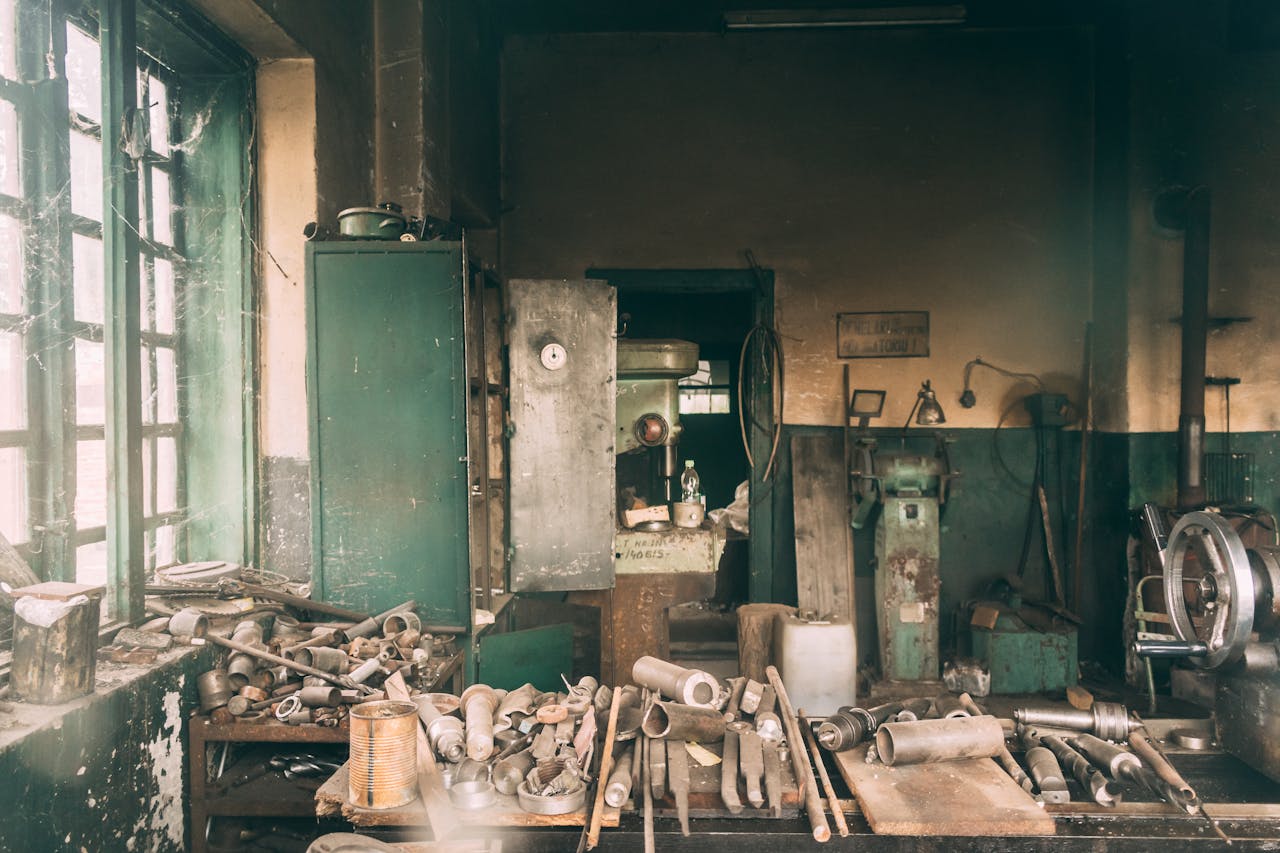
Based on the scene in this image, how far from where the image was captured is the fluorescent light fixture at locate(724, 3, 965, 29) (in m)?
4.57

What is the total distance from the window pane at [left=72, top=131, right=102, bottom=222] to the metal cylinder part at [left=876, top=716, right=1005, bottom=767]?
2.61 meters

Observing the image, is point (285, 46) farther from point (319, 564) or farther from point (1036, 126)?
point (1036, 126)

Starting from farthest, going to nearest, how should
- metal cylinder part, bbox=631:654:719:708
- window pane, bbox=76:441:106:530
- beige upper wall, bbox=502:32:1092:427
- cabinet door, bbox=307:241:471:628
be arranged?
beige upper wall, bbox=502:32:1092:427
cabinet door, bbox=307:241:471:628
window pane, bbox=76:441:106:530
metal cylinder part, bbox=631:654:719:708

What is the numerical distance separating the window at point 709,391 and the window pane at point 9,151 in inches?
215

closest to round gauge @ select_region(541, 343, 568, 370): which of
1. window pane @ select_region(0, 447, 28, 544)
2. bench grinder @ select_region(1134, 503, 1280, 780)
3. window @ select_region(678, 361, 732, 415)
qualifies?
window pane @ select_region(0, 447, 28, 544)

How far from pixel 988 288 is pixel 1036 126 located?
3.37ft

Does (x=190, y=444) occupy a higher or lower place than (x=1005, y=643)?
higher

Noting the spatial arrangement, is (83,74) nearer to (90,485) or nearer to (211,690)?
(90,485)

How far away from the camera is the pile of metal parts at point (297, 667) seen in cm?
222

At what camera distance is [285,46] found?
9.61ft

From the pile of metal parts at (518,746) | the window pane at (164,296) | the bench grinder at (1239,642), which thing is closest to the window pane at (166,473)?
the window pane at (164,296)

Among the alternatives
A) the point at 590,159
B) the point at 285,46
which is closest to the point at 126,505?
the point at 285,46

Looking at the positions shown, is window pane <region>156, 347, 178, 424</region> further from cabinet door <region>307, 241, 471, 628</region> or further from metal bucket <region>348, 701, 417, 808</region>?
Result: metal bucket <region>348, 701, 417, 808</region>

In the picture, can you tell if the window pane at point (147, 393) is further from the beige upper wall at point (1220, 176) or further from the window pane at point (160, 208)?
the beige upper wall at point (1220, 176)
